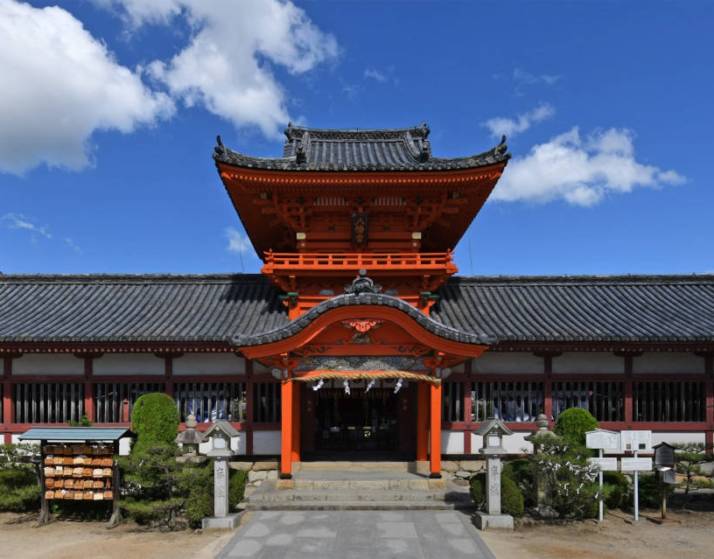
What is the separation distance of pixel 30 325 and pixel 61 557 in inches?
349

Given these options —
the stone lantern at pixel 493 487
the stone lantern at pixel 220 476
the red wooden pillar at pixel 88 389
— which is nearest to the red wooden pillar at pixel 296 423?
the stone lantern at pixel 220 476

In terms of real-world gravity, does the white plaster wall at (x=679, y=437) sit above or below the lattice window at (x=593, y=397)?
below

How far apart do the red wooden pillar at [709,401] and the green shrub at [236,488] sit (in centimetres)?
1388

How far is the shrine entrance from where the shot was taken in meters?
17.8

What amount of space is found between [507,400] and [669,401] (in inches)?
200

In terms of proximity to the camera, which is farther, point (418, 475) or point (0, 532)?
point (418, 475)

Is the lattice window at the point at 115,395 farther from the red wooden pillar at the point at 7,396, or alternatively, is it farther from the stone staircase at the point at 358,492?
the stone staircase at the point at 358,492

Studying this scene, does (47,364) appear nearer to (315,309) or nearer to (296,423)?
(296,423)

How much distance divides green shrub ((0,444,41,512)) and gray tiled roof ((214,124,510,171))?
917 centimetres

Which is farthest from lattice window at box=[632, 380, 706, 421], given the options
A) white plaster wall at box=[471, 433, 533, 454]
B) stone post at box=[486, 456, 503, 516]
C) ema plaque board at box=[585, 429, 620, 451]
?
stone post at box=[486, 456, 503, 516]

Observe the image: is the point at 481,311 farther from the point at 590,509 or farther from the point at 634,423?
the point at 590,509

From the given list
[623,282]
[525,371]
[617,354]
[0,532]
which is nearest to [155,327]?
[0,532]

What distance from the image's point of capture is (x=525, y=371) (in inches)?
646

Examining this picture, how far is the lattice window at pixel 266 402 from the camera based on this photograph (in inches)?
634
